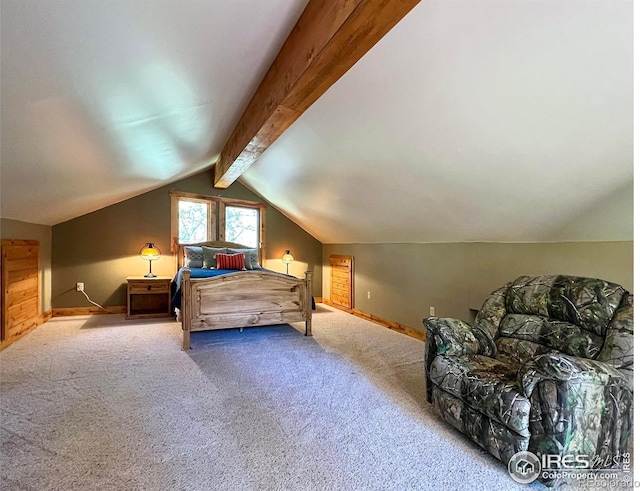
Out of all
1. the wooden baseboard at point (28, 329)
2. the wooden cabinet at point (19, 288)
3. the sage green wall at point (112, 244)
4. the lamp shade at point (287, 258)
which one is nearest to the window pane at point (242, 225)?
the sage green wall at point (112, 244)

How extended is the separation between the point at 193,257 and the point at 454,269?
13.2 ft

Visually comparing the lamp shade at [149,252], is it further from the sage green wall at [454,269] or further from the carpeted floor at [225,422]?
the sage green wall at [454,269]

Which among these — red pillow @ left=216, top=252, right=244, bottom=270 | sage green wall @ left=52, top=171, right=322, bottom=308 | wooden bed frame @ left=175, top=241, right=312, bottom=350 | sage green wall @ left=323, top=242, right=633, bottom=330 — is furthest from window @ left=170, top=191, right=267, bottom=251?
wooden bed frame @ left=175, top=241, right=312, bottom=350

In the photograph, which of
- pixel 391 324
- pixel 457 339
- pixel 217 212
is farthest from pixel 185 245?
pixel 457 339

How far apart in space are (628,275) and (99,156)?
14.6 ft

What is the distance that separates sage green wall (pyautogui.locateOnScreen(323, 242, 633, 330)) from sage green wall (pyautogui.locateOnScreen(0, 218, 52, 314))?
456cm

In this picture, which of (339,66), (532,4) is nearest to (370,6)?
(339,66)

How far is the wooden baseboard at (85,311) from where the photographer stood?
4547mm

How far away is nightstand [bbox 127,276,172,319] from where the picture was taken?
177 inches

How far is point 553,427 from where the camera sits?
138 cm

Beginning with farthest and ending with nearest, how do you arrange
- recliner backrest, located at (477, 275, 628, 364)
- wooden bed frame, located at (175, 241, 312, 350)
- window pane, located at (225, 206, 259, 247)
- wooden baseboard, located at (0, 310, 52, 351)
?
window pane, located at (225, 206, 259, 247)
wooden bed frame, located at (175, 241, 312, 350)
wooden baseboard, located at (0, 310, 52, 351)
recliner backrest, located at (477, 275, 628, 364)

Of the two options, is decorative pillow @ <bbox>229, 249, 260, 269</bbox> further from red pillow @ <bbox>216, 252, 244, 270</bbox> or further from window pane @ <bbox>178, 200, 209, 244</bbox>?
window pane @ <bbox>178, 200, 209, 244</bbox>

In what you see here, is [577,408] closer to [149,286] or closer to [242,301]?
[242,301]

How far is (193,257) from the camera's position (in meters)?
4.98
